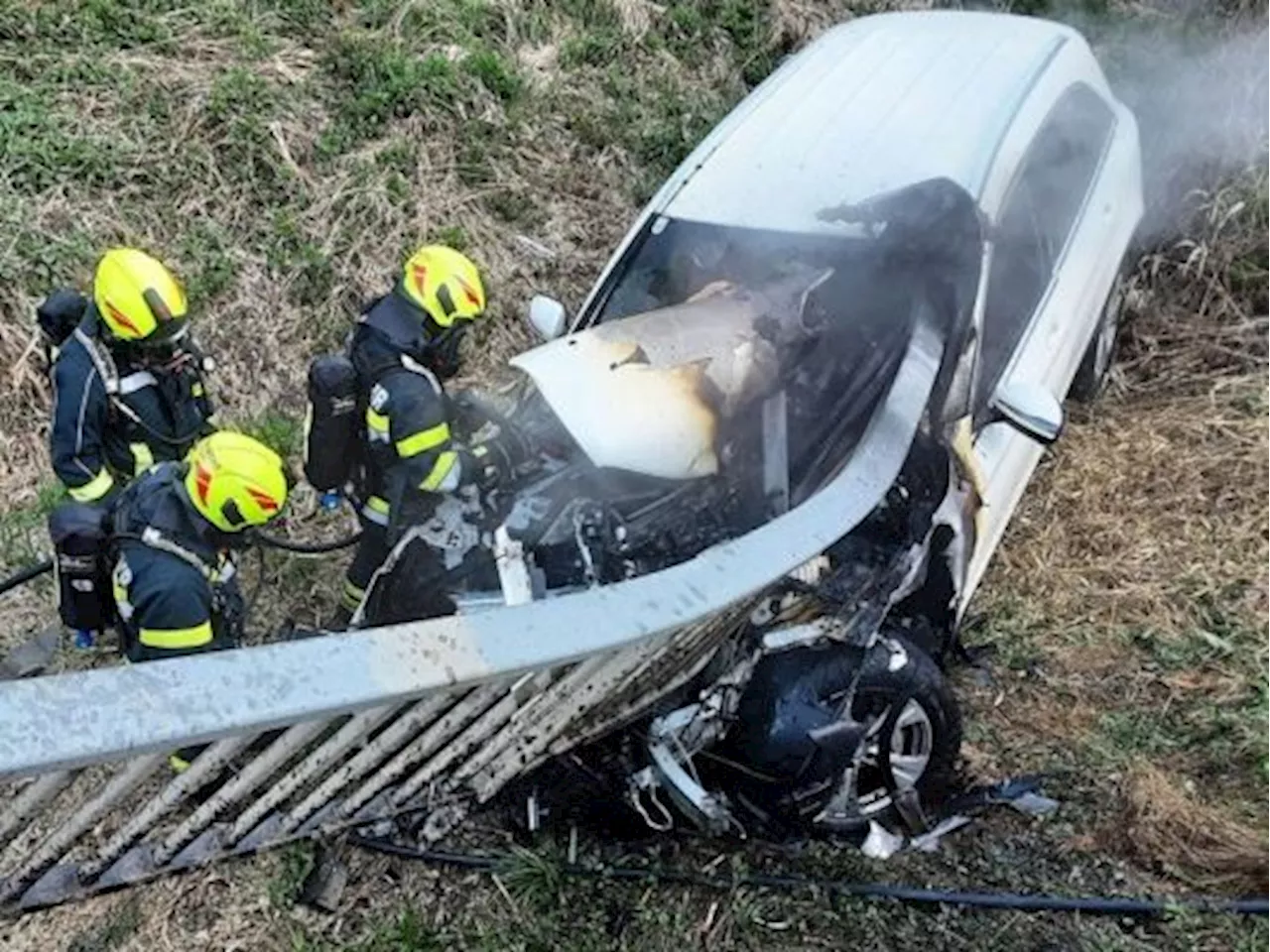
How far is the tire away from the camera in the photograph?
3740mm

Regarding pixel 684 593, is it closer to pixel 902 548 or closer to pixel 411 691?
pixel 411 691

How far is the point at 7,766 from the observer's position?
1.88 meters

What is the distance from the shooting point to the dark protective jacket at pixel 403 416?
13.8ft

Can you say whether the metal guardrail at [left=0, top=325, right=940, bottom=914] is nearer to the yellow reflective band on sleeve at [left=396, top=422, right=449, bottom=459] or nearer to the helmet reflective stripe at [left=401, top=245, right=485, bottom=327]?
the yellow reflective band on sleeve at [left=396, top=422, right=449, bottom=459]

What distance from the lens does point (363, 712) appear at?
2424 millimetres

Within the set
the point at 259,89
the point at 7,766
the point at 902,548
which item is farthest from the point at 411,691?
the point at 259,89

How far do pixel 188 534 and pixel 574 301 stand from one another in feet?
11.8

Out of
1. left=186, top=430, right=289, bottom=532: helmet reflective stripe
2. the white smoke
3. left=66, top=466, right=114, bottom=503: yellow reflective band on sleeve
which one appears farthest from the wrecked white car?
the white smoke

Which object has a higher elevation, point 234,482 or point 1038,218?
point 234,482

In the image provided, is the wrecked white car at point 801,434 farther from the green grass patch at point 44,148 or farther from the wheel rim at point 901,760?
the green grass patch at point 44,148

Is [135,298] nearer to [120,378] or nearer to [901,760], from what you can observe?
[120,378]

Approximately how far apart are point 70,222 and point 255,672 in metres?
4.97

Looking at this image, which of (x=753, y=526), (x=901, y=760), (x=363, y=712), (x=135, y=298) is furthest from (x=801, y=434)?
(x=135, y=298)

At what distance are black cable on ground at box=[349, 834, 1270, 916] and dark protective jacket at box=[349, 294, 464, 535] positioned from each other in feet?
3.33
